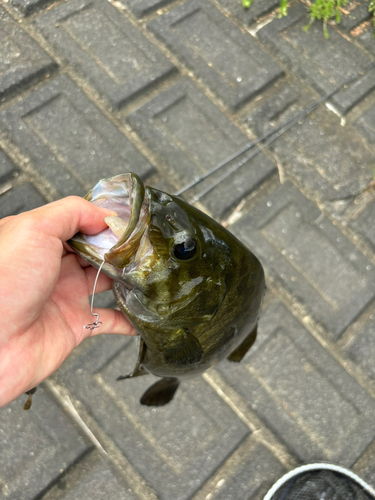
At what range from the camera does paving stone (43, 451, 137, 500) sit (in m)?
2.52

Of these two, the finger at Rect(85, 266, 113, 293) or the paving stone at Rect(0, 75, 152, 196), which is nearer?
the finger at Rect(85, 266, 113, 293)

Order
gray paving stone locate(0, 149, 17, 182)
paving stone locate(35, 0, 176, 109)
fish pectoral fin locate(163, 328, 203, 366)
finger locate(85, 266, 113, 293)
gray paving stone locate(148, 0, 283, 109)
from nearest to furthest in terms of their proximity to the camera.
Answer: fish pectoral fin locate(163, 328, 203, 366)
finger locate(85, 266, 113, 293)
gray paving stone locate(0, 149, 17, 182)
paving stone locate(35, 0, 176, 109)
gray paving stone locate(148, 0, 283, 109)

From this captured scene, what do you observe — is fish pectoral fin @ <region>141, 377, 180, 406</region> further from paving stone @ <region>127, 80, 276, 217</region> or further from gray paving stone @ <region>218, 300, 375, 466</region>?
paving stone @ <region>127, 80, 276, 217</region>

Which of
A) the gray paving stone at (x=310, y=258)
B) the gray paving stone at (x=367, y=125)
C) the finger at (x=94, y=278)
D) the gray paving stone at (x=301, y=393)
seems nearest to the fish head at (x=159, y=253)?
the finger at (x=94, y=278)

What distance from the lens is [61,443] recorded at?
2.57 metres

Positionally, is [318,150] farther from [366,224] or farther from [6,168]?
[6,168]

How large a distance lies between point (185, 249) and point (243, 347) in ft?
3.56

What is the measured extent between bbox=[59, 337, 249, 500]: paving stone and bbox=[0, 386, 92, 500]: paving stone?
0.17 m

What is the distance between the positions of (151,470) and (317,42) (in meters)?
3.46

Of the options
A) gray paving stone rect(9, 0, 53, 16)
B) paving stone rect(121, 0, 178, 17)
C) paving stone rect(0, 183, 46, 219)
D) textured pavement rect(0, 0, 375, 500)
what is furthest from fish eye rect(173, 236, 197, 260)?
gray paving stone rect(9, 0, 53, 16)

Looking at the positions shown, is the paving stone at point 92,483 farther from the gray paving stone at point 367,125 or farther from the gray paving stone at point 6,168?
the gray paving stone at point 367,125

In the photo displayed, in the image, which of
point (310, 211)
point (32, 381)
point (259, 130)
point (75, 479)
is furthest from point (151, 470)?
point (259, 130)

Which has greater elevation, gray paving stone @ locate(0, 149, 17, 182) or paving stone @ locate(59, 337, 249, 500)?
gray paving stone @ locate(0, 149, 17, 182)

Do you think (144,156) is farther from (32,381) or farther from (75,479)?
(75,479)
